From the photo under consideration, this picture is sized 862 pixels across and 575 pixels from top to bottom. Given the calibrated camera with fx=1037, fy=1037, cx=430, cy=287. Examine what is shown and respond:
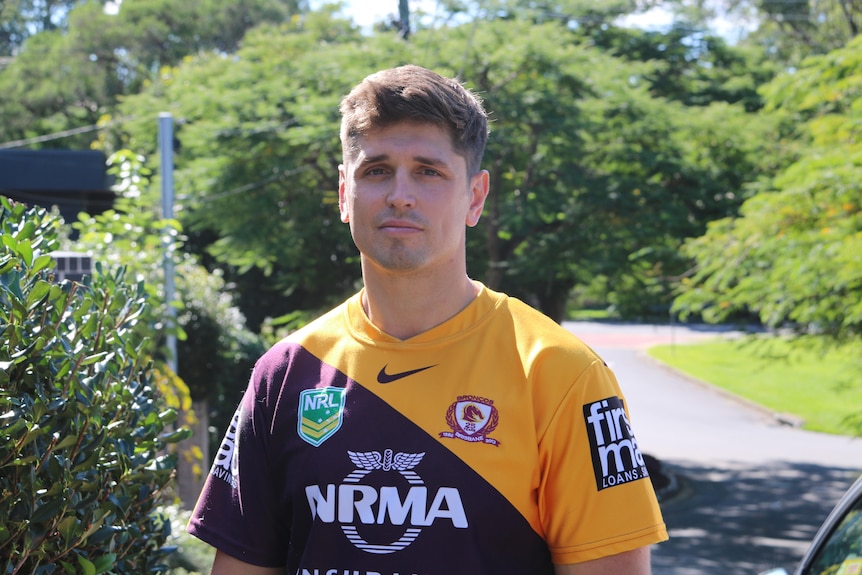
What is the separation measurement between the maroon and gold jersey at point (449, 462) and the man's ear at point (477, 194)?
8.8 inches

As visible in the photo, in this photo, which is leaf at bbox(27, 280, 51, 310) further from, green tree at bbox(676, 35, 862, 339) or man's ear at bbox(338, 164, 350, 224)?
green tree at bbox(676, 35, 862, 339)

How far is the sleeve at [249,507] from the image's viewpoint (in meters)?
2.18

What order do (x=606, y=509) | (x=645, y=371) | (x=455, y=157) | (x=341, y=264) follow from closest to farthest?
(x=606, y=509)
(x=455, y=157)
(x=341, y=264)
(x=645, y=371)

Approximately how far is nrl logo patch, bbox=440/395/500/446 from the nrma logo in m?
0.09

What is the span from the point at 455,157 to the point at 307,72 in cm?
1058

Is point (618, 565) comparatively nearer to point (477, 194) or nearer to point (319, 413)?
point (319, 413)

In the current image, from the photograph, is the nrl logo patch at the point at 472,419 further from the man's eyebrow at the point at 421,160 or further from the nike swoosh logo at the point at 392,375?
the man's eyebrow at the point at 421,160

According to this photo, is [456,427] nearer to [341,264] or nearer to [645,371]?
[341,264]

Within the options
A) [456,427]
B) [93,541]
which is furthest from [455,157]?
[93,541]

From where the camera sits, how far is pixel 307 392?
218 centimetres

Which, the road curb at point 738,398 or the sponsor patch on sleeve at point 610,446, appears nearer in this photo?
the sponsor patch on sleeve at point 610,446

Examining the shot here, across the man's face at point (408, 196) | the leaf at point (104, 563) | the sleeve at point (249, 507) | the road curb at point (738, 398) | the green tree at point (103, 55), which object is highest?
the green tree at point (103, 55)

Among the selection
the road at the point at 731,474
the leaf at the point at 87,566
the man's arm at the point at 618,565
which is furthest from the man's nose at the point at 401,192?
the road at the point at 731,474

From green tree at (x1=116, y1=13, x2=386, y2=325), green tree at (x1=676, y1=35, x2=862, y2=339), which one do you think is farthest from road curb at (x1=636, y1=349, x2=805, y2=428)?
green tree at (x1=676, y1=35, x2=862, y2=339)
